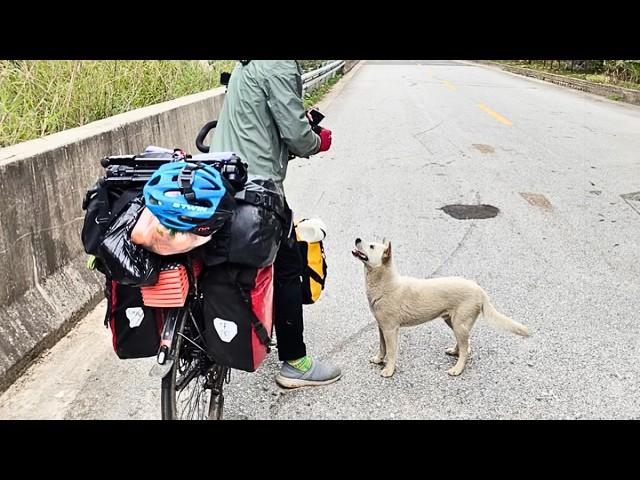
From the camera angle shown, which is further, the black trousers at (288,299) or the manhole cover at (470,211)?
the manhole cover at (470,211)

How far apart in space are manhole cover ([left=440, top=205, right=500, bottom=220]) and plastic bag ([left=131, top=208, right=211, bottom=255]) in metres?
4.82

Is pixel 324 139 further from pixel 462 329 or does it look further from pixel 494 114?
pixel 494 114

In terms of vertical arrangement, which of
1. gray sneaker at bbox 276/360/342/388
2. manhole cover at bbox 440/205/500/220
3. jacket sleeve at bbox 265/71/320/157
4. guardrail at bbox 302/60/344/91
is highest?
jacket sleeve at bbox 265/71/320/157

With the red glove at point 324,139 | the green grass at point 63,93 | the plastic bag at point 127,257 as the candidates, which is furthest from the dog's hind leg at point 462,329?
the green grass at point 63,93

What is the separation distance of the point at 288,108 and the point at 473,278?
2.59 m

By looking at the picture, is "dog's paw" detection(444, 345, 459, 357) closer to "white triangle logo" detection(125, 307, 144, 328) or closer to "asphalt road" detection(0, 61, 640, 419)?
"asphalt road" detection(0, 61, 640, 419)

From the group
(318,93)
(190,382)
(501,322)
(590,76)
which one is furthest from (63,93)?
(590,76)

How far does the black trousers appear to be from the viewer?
334cm

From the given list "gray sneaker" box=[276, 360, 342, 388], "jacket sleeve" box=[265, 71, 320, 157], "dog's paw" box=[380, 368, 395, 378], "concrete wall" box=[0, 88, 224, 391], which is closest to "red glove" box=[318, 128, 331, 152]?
"jacket sleeve" box=[265, 71, 320, 157]

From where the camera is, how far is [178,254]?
251 cm

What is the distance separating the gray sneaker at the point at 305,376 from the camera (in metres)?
3.61

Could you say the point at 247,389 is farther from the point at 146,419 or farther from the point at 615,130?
the point at 615,130

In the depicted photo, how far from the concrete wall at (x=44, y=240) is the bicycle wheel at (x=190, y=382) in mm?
1218

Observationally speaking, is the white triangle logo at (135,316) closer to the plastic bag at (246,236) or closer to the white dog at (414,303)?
the plastic bag at (246,236)
